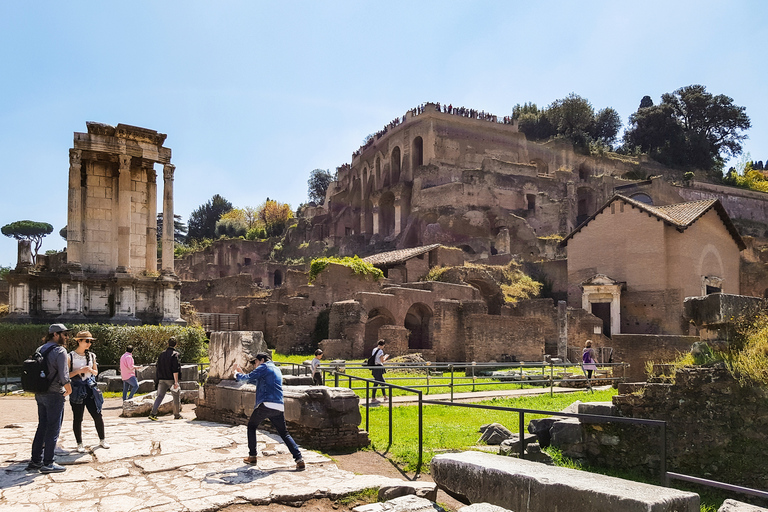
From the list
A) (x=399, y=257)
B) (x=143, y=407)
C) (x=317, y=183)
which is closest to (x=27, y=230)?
(x=317, y=183)

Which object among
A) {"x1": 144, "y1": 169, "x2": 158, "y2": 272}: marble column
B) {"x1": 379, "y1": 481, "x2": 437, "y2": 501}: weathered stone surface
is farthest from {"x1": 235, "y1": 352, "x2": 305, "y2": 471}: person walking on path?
{"x1": 144, "y1": 169, "x2": 158, "y2": 272}: marble column

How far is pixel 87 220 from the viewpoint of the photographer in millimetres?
21703

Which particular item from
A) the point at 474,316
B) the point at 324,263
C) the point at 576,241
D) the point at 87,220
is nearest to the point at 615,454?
the point at 474,316

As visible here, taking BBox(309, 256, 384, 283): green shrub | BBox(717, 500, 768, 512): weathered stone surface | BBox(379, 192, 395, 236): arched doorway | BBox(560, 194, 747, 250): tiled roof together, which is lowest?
BBox(717, 500, 768, 512): weathered stone surface

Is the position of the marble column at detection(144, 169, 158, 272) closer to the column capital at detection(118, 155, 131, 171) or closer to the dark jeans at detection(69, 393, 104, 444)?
the column capital at detection(118, 155, 131, 171)

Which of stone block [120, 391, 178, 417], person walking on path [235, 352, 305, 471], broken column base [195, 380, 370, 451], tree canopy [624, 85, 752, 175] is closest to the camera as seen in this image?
person walking on path [235, 352, 305, 471]

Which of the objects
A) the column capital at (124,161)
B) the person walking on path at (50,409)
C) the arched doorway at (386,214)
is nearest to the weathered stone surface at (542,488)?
the person walking on path at (50,409)

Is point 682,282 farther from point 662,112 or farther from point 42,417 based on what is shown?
point 662,112

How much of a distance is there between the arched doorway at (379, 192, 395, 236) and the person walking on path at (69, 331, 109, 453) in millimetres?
51959

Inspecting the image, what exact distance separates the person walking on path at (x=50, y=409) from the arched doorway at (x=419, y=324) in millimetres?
24286

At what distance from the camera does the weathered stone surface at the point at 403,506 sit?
5555 millimetres

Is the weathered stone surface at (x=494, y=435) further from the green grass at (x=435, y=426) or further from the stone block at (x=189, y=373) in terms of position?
the stone block at (x=189, y=373)

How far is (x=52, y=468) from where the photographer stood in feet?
22.8

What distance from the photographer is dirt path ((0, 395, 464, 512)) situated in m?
6.04
